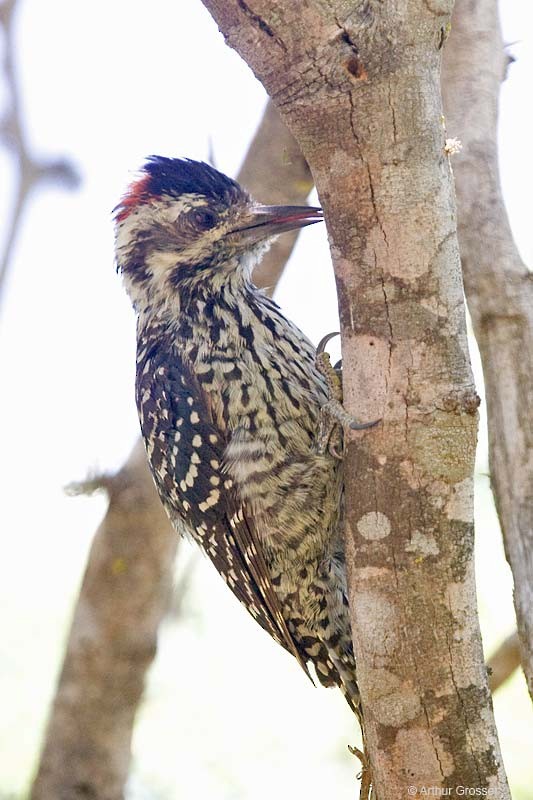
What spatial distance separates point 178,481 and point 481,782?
4.96 feet

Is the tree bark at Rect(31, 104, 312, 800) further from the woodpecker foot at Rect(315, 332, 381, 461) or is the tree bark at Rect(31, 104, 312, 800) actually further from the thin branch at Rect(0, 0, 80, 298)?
the woodpecker foot at Rect(315, 332, 381, 461)

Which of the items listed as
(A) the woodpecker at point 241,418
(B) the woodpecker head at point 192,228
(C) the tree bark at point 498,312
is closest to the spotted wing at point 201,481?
(A) the woodpecker at point 241,418

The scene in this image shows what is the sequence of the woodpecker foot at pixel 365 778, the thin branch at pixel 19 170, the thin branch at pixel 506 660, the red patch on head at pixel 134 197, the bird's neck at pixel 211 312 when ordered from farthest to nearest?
the thin branch at pixel 19 170
the thin branch at pixel 506 660
the red patch on head at pixel 134 197
the bird's neck at pixel 211 312
the woodpecker foot at pixel 365 778

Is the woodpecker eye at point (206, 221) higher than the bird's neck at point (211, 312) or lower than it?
higher

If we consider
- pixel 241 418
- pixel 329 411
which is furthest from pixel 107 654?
pixel 329 411

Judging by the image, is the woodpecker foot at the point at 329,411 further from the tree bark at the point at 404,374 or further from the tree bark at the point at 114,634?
the tree bark at the point at 114,634

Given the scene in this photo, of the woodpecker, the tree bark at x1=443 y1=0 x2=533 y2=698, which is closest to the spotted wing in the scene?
the woodpecker

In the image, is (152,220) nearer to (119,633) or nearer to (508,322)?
(508,322)

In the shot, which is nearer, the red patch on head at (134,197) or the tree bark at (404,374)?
the tree bark at (404,374)

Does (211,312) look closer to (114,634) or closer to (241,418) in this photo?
(241,418)

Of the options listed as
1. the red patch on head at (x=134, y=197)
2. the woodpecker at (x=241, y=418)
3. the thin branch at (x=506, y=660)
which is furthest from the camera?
the thin branch at (x=506, y=660)

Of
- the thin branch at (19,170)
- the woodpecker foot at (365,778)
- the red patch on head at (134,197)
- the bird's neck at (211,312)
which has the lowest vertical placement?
the woodpecker foot at (365,778)

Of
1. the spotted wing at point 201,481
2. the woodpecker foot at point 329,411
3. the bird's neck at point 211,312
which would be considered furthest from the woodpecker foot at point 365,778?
the bird's neck at point 211,312

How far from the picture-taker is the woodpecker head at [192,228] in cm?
354
